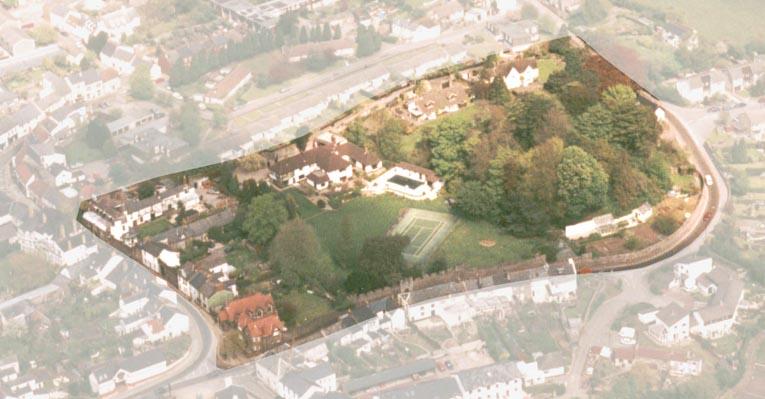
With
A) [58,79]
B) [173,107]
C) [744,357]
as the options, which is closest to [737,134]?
[744,357]

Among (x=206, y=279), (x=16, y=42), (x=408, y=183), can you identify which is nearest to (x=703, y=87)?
(x=408, y=183)

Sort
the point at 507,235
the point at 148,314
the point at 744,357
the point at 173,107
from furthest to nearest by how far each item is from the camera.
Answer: the point at 173,107
the point at 507,235
the point at 148,314
the point at 744,357

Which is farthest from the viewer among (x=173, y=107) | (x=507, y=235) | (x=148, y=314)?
(x=173, y=107)

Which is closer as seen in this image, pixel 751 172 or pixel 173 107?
pixel 751 172

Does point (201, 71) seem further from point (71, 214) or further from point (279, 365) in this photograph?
point (279, 365)

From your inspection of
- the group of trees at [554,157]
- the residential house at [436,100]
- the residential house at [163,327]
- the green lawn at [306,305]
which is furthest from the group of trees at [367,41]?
Answer: the residential house at [163,327]

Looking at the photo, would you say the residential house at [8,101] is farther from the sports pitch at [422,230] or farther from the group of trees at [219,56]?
the sports pitch at [422,230]

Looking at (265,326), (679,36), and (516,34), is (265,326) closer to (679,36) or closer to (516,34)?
(679,36)

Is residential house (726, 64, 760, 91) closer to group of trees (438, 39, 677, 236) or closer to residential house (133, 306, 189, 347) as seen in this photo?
group of trees (438, 39, 677, 236)
